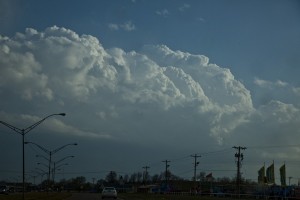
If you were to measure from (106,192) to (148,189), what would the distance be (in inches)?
3993

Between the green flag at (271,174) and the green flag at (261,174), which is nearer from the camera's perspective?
the green flag at (271,174)

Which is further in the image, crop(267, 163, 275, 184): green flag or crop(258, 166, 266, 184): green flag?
crop(258, 166, 266, 184): green flag

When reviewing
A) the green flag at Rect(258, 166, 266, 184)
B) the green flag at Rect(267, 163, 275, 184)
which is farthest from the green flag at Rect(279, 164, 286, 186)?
the green flag at Rect(258, 166, 266, 184)

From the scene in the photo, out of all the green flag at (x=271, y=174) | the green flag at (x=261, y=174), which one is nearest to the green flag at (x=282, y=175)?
the green flag at (x=271, y=174)

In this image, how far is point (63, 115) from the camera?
55062mm

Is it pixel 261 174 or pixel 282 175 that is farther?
pixel 261 174

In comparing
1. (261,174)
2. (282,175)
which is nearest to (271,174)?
(282,175)

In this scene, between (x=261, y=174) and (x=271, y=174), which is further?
(x=261, y=174)

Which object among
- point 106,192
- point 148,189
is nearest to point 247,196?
point 106,192

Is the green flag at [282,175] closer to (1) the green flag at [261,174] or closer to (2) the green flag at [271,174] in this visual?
(2) the green flag at [271,174]

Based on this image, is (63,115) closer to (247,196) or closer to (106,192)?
(106,192)

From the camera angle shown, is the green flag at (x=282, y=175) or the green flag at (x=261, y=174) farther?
the green flag at (x=261, y=174)

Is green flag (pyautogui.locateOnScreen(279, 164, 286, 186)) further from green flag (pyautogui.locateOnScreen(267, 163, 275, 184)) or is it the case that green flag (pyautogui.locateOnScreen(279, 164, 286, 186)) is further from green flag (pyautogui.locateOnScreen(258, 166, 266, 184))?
green flag (pyautogui.locateOnScreen(258, 166, 266, 184))

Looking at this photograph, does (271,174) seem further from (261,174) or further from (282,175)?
(261,174)
